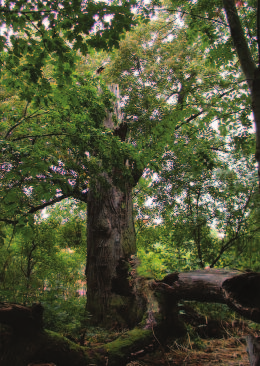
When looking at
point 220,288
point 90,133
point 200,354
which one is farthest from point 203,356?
point 90,133

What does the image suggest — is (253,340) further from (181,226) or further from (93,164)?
(181,226)

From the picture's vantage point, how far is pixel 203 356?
273 centimetres

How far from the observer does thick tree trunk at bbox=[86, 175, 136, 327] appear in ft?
14.5

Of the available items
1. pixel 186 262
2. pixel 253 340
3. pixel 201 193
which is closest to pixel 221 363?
pixel 253 340

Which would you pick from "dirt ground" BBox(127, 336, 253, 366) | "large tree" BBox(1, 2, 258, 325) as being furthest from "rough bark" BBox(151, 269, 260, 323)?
"large tree" BBox(1, 2, 258, 325)

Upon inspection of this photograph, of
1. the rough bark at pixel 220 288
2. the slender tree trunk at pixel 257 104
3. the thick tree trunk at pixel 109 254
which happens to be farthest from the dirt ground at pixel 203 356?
the slender tree trunk at pixel 257 104

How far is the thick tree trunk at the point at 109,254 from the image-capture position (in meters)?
4.42

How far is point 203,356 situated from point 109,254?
2.56m

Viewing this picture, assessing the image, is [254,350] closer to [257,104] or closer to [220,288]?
[220,288]

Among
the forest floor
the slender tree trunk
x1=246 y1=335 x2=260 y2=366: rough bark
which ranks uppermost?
the slender tree trunk

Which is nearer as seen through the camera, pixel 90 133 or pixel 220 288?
pixel 220 288

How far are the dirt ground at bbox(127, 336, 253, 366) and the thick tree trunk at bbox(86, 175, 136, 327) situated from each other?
1.43 metres

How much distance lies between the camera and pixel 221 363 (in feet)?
8.23

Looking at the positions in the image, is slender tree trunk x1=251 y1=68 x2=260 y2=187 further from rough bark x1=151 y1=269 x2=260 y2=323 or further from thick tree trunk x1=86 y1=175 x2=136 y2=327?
thick tree trunk x1=86 y1=175 x2=136 y2=327
